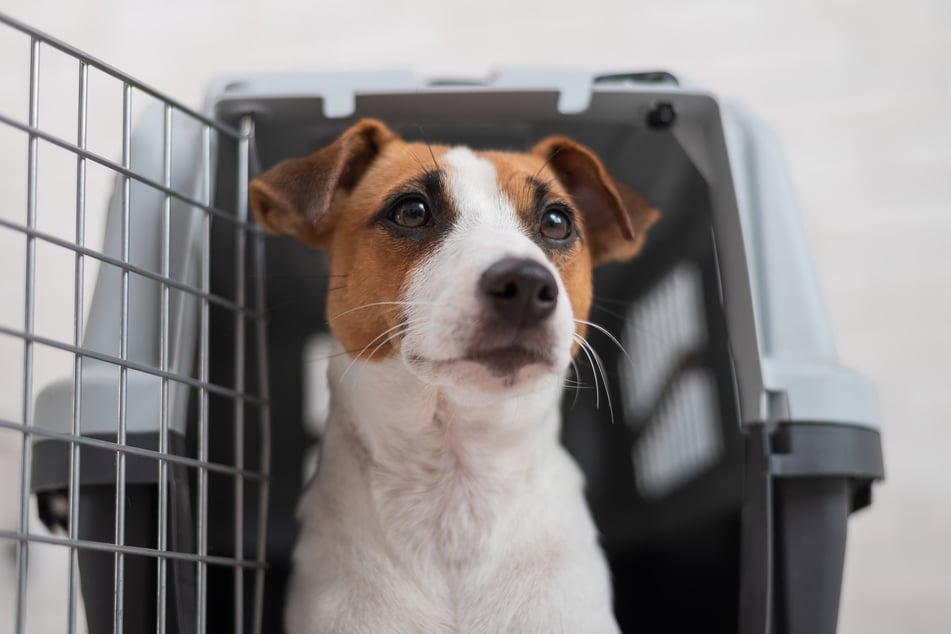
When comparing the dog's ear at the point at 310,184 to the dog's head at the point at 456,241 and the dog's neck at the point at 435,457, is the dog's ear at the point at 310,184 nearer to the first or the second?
the dog's head at the point at 456,241

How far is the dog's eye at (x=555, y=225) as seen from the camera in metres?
1.47

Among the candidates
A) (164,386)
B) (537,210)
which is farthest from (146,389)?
(537,210)

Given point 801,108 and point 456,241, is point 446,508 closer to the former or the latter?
point 456,241

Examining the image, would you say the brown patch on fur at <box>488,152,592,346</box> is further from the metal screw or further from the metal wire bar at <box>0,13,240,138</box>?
the metal wire bar at <box>0,13,240,138</box>

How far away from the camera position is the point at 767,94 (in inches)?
106

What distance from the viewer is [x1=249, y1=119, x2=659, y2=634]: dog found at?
1318mm

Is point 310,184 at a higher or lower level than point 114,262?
higher

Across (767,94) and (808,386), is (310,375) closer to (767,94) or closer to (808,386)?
(808,386)

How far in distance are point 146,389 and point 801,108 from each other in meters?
2.12

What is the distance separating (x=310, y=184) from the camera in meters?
1.44

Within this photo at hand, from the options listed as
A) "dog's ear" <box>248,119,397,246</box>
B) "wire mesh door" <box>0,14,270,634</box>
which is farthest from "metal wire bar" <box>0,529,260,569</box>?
"dog's ear" <box>248,119,397,246</box>

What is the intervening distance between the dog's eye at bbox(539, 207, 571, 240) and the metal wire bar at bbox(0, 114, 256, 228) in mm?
523

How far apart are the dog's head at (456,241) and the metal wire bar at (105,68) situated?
0.15 metres

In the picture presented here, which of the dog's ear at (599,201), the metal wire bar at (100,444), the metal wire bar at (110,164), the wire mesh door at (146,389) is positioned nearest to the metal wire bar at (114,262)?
the wire mesh door at (146,389)
